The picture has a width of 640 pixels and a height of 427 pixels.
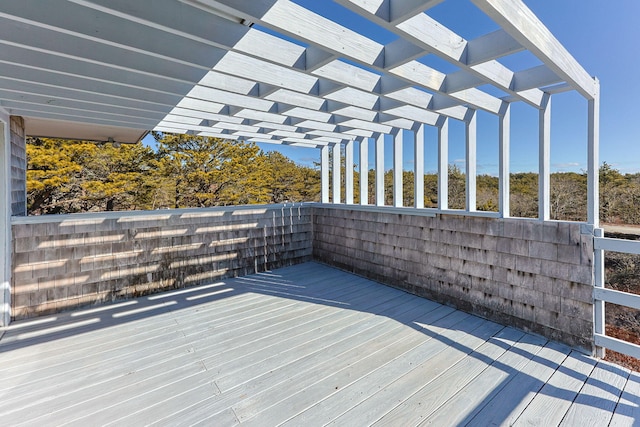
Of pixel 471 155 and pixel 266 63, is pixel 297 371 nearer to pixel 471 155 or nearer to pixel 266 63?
pixel 266 63

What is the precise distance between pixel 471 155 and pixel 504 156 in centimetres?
37

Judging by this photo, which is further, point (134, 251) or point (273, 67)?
point (134, 251)

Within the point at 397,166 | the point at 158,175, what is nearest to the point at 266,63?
the point at 397,166

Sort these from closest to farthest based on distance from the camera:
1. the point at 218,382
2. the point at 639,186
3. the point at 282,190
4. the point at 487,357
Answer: the point at 218,382
the point at 487,357
the point at 639,186
the point at 282,190

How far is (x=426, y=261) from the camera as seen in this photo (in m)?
3.91

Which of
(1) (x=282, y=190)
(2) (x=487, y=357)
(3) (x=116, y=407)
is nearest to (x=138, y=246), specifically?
(3) (x=116, y=407)

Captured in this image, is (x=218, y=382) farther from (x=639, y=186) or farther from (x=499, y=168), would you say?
(x=639, y=186)

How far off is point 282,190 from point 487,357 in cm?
1155

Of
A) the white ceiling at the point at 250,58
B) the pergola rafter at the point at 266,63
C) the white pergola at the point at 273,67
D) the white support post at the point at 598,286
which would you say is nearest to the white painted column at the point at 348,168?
the white pergola at the point at 273,67

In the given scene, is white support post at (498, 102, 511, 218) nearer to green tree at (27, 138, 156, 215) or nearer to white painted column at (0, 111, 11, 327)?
white painted column at (0, 111, 11, 327)

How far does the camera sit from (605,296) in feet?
8.08

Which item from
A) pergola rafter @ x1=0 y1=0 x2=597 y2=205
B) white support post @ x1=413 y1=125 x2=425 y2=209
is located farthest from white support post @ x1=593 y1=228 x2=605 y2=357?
white support post @ x1=413 y1=125 x2=425 y2=209

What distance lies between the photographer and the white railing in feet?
7.62

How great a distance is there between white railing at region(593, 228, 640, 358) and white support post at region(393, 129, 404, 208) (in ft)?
7.34
